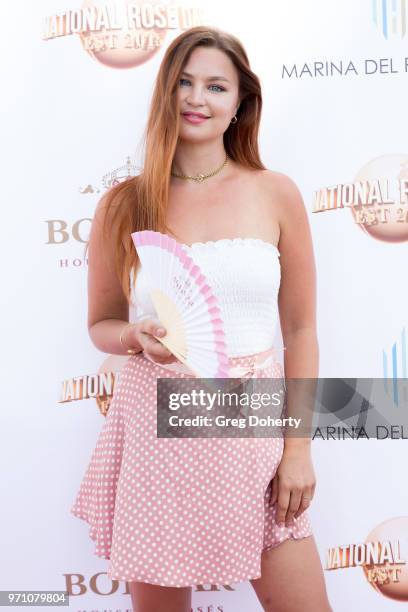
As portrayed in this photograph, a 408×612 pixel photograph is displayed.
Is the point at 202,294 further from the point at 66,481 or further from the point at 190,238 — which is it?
the point at 66,481

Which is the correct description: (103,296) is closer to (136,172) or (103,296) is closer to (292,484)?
(136,172)

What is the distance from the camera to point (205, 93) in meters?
1.68

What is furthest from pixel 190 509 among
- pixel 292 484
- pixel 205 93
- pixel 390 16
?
pixel 390 16

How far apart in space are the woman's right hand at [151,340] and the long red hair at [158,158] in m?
0.16

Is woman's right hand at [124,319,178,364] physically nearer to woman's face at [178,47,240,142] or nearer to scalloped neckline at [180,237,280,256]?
scalloped neckline at [180,237,280,256]

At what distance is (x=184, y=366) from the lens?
1611mm

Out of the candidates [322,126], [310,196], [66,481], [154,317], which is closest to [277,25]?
[322,126]

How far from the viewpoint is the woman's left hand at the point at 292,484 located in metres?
1.58

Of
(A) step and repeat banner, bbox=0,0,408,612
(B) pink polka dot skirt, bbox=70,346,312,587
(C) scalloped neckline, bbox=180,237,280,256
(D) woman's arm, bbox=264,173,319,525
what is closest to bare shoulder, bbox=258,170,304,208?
(D) woman's arm, bbox=264,173,319,525

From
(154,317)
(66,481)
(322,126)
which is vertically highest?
(322,126)

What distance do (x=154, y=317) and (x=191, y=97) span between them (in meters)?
0.49

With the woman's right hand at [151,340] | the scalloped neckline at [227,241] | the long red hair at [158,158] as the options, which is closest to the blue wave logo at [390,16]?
the long red hair at [158,158]

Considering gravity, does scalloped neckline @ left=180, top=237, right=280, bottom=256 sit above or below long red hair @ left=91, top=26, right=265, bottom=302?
below

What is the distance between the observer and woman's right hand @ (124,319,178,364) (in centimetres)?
154
